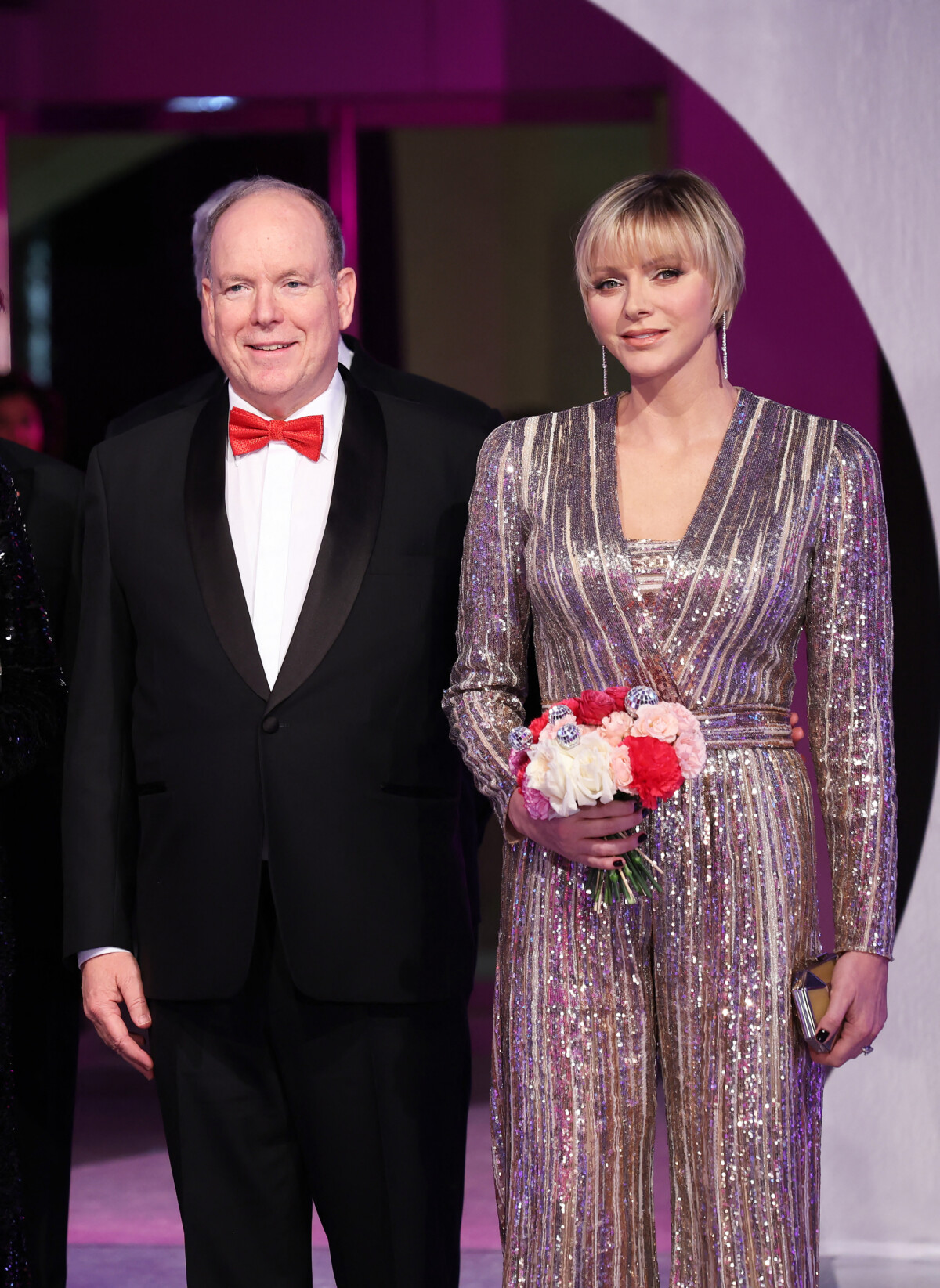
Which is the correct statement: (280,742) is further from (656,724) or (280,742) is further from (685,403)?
(685,403)

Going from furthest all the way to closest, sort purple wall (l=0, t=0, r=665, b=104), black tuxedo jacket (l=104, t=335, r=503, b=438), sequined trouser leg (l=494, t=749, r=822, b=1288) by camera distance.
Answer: purple wall (l=0, t=0, r=665, b=104)
black tuxedo jacket (l=104, t=335, r=503, b=438)
sequined trouser leg (l=494, t=749, r=822, b=1288)

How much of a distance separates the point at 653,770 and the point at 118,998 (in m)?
1.07

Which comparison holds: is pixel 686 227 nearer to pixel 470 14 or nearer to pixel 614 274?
pixel 614 274

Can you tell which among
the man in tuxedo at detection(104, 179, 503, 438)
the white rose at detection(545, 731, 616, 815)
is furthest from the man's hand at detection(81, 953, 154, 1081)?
the man in tuxedo at detection(104, 179, 503, 438)

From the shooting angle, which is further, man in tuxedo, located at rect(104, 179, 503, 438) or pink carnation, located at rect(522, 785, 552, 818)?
man in tuxedo, located at rect(104, 179, 503, 438)

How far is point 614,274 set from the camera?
2141 mm

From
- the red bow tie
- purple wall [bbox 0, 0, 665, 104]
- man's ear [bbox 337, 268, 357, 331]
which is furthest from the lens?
purple wall [bbox 0, 0, 665, 104]

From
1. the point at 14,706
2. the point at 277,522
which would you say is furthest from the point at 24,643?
the point at 277,522

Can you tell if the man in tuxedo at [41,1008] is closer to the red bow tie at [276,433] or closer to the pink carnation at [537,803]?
the red bow tie at [276,433]

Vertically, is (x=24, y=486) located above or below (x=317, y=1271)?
above

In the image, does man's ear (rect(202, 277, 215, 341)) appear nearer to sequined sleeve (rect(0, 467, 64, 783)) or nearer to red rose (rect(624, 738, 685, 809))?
sequined sleeve (rect(0, 467, 64, 783))

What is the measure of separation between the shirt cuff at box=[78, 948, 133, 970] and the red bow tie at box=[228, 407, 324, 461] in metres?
0.83

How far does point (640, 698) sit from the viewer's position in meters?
1.92

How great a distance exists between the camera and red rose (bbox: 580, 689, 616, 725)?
6.26 feet
